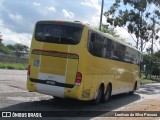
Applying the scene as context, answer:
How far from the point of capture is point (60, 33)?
15.2 m

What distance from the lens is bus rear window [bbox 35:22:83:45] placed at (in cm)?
1503

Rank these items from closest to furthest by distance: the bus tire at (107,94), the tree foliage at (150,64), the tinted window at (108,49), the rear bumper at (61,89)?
the rear bumper at (61,89) < the tinted window at (108,49) < the bus tire at (107,94) < the tree foliage at (150,64)

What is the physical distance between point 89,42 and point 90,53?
425mm

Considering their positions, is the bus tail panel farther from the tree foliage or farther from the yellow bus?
the tree foliage

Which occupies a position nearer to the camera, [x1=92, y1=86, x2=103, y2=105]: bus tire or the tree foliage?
[x1=92, y1=86, x2=103, y2=105]: bus tire

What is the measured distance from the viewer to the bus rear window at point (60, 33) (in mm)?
15031

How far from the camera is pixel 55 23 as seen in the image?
1537 cm

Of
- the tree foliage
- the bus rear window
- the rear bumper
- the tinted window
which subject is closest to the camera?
the rear bumper

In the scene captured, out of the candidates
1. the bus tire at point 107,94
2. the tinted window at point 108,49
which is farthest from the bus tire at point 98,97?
the tinted window at point 108,49

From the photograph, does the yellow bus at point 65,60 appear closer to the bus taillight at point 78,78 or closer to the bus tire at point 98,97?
the bus taillight at point 78,78

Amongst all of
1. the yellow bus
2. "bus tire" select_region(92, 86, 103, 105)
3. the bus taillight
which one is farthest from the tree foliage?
the bus taillight

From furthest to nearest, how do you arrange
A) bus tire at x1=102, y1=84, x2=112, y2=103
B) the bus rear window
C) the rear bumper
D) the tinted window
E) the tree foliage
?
the tree foliage, bus tire at x1=102, y1=84, x2=112, y2=103, the tinted window, the bus rear window, the rear bumper

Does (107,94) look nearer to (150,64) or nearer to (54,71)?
(54,71)

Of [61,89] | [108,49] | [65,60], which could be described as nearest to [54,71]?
[65,60]
